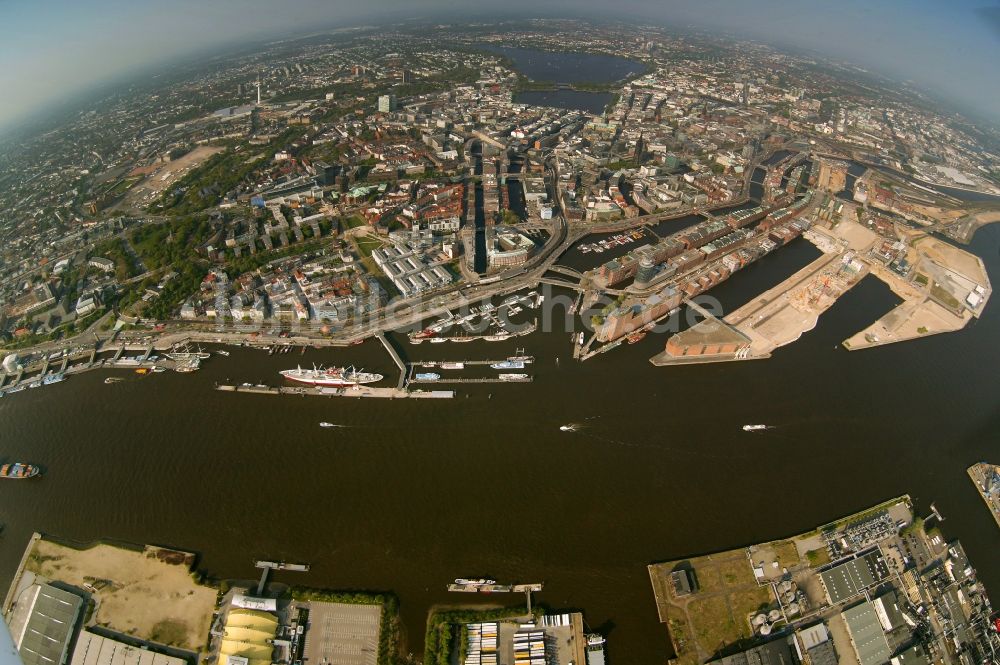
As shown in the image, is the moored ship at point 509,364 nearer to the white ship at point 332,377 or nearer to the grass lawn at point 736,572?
the white ship at point 332,377

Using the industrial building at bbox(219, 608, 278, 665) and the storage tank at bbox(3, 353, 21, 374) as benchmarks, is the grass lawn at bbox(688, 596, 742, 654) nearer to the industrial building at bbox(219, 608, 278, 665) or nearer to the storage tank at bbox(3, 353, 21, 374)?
the industrial building at bbox(219, 608, 278, 665)

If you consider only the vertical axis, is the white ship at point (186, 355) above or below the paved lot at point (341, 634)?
above

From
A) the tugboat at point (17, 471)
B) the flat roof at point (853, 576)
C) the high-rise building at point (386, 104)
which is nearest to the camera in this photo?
the flat roof at point (853, 576)

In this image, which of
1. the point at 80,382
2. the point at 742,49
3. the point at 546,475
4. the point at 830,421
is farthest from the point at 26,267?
the point at 742,49

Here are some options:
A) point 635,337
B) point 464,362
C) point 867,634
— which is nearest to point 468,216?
point 464,362

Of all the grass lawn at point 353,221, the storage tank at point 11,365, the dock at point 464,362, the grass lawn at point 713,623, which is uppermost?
the grass lawn at point 353,221

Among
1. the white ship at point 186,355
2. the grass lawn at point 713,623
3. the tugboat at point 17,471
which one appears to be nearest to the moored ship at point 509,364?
the grass lawn at point 713,623
